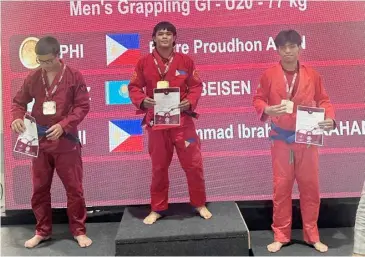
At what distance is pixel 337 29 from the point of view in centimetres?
370

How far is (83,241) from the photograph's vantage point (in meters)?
3.29

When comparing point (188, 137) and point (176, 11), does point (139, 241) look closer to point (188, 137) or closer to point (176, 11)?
point (188, 137)

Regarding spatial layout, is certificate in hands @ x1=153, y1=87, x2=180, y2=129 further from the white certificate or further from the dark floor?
the dark floor

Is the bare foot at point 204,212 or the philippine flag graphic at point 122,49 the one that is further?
the philippine flag graphic at point 122,49

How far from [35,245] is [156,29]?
69.3 inches

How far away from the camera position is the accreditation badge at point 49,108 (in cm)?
309

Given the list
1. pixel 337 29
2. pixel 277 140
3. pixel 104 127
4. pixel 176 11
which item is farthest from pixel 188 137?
pixel 337 29

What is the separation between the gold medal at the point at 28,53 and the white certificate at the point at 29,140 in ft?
2.59

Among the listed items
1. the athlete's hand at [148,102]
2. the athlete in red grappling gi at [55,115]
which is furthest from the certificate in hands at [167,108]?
the athlete in red grappling gi at [55,115]

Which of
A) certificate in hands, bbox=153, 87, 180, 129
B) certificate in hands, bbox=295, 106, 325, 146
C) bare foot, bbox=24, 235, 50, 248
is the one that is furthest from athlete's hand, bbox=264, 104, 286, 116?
bare foot, bbox=24, 235, 50, 248

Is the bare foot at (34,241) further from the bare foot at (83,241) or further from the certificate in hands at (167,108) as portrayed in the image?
the certificate in hands at (167,108)

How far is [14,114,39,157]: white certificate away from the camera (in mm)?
3096

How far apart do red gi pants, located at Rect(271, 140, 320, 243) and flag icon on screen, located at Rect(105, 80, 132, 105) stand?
1288mm

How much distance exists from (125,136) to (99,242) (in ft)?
2.86
